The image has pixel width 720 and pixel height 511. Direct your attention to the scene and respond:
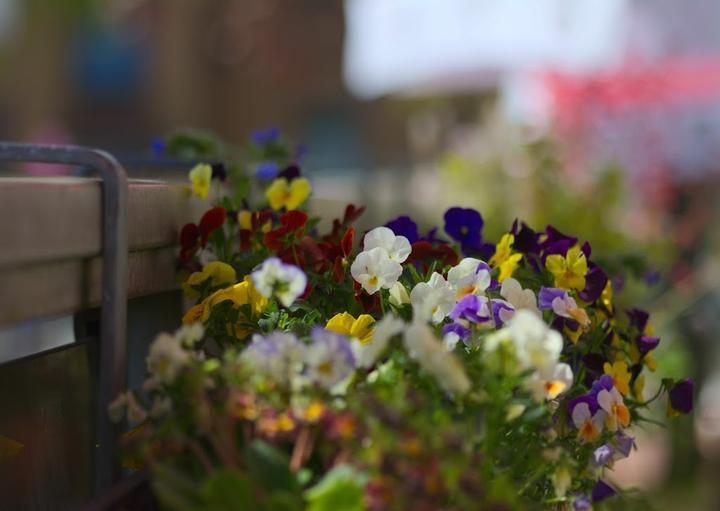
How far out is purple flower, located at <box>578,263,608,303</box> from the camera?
4.96 ft

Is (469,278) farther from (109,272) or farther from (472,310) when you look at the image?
(109,272)

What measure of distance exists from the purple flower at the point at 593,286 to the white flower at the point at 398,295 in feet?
0.99

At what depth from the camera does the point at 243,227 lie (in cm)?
166

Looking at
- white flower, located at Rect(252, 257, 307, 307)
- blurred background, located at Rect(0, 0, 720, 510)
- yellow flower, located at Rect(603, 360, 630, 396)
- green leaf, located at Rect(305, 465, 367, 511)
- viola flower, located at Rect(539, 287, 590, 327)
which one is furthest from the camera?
blurred background, located at Rect(0, 0, 720, 510)

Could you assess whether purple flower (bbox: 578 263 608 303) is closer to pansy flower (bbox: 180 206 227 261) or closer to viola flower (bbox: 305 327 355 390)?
pansy flower (bbox: 180 206 227 261)

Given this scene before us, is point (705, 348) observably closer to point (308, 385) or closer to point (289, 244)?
point (289, 244)

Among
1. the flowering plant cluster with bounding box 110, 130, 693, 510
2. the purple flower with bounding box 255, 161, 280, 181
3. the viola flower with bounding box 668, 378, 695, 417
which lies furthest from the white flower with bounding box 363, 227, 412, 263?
the purple flower with bounding box 255, 161, 280, 181

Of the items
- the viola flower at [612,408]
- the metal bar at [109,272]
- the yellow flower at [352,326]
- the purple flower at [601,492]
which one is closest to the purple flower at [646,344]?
the viola flower at [612,408]

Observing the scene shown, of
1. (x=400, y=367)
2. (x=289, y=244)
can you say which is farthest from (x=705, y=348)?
(x=400, y=367)

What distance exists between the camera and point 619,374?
4.82ft

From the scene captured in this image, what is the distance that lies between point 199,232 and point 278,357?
2.20ft

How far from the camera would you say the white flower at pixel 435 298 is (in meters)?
1.19

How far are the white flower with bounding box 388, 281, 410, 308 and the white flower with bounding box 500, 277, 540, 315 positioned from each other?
0.12m

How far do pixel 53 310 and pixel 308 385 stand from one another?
1.16 ft
